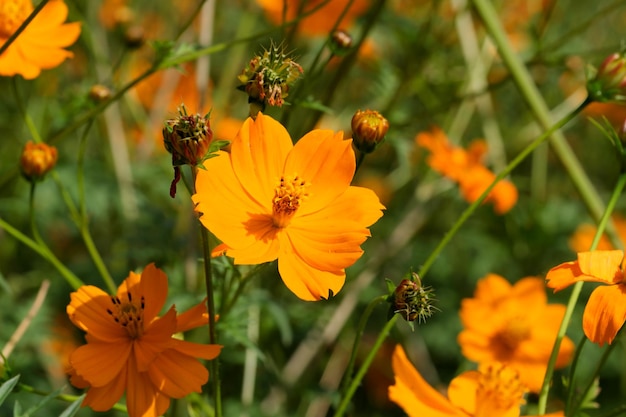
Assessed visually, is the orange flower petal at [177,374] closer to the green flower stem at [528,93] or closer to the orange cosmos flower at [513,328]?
the orange cosmos flower at [513,328]

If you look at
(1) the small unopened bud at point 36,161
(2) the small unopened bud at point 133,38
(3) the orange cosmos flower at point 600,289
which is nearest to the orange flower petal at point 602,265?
(3) the orange cosmos flower at point 600,289

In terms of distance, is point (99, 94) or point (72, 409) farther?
point (99, 94)

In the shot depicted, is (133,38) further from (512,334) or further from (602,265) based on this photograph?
(602,265)

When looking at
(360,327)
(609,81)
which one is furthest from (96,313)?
(609,81)

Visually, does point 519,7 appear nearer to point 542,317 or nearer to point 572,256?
point 572,256

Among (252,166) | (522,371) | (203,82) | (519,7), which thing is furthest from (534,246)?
(519,7)

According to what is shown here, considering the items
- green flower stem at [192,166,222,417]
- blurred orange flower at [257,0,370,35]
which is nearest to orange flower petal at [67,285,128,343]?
green flower stem at [192,166,222,417]
